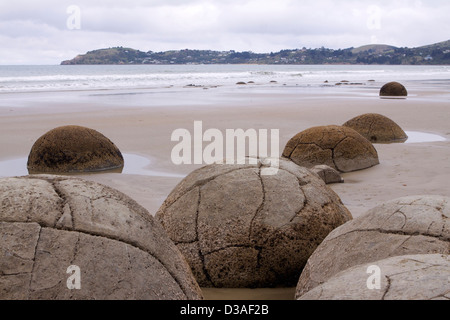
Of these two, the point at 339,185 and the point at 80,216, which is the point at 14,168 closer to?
the point at 339,185

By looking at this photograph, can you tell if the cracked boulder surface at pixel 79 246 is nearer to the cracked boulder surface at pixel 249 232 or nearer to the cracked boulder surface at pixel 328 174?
the cracked boulder surface at pixel 249 232

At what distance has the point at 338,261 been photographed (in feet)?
12.6

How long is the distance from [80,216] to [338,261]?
173cm

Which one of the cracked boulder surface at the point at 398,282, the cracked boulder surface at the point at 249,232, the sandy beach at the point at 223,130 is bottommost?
the sandy beach at the point at 223,130

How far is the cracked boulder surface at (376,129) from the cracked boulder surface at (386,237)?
967 centimetres

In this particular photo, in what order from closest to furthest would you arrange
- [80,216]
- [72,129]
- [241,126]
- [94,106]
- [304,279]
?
1. [80,216]
2. [304,279]
3. [72,129]
4. [241,126]
5. [94,106]

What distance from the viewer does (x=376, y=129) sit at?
13.6 meters

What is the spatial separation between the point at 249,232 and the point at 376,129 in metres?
9.42

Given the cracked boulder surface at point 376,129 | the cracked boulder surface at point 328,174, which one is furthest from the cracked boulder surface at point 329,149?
the cracked boulder surface at point 376,129

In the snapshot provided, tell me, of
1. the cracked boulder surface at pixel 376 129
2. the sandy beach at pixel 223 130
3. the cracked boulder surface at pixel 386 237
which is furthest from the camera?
the cracked boulder surface at pixel 376 129

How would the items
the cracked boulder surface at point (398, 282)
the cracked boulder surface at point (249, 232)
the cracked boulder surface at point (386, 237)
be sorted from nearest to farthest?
the cracked boulder surface at point (398, 282)
the cracked boulder surface at point (386, 237)
the cracked boulder surface at point (249, 232)

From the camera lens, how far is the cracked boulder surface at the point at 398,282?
2541mm

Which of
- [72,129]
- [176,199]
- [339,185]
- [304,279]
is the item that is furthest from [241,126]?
[304,279]

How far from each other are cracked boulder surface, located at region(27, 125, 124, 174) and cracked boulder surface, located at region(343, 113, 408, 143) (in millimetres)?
5946
